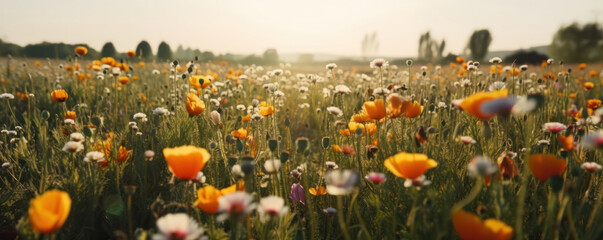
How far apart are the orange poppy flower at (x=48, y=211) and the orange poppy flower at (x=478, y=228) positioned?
35.4 inches

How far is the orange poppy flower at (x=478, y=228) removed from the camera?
33.8 inches

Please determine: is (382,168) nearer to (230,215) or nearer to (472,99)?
(472,99)

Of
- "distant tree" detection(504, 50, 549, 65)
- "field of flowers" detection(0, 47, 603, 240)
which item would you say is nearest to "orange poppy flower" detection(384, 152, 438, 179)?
"field of flowers" detection(0, 47, 603, 240)

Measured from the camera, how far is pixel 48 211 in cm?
81

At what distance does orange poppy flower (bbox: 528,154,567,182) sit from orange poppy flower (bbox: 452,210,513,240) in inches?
12.2

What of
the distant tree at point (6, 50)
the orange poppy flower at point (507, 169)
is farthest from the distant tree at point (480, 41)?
the orange poppy flower at point (507, 169)

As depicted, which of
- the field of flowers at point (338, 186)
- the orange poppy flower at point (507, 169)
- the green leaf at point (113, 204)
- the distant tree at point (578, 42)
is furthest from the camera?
the distant tree at point (578, 42)

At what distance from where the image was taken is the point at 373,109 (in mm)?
1714

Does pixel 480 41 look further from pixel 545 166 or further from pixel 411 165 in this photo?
pixel 411 165

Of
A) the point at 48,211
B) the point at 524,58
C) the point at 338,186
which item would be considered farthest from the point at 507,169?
the point at 524,58

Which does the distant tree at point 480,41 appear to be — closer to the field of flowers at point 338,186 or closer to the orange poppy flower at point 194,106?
the field of flowers at point 338,186

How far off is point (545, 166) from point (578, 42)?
1843 inches

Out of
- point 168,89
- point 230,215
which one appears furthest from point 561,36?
point 230,215

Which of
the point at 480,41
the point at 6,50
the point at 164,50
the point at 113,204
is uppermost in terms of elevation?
the point at 480,41
